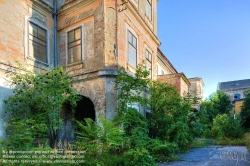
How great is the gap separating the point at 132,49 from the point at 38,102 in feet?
17.7

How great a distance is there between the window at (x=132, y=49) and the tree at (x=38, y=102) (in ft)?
12.6

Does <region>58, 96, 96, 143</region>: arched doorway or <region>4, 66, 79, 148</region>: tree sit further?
<region>58, 96, 96, 143</region>: arched doorway

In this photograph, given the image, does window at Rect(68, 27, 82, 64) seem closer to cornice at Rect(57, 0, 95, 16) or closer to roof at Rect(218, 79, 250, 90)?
cornice at Rect(57, 0, 95, 16)

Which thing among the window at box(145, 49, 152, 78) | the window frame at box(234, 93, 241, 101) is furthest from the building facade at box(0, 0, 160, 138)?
the window frame at box(234, 93, 241, 101)

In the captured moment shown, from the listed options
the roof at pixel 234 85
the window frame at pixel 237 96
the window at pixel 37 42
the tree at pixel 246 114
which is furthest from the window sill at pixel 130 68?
the roof at pixel 234 85

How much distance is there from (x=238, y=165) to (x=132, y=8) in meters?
8.17

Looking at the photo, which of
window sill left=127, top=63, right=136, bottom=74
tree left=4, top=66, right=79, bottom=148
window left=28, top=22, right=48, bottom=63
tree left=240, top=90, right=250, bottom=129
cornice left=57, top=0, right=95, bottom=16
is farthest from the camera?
tree left=240, top=90, right=250, bottom=129

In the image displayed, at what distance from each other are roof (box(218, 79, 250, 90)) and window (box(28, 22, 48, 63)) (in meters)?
44.9

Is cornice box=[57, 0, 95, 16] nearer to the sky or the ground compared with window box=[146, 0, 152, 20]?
nearer to the ground

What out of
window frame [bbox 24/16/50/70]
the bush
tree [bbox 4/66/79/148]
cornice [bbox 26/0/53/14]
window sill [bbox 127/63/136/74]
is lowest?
the bush

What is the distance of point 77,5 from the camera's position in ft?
29.4

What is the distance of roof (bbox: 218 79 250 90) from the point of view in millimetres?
42625

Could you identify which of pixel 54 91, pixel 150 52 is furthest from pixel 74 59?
pixel 150 52

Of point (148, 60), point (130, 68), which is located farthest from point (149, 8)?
point (130, 68)
